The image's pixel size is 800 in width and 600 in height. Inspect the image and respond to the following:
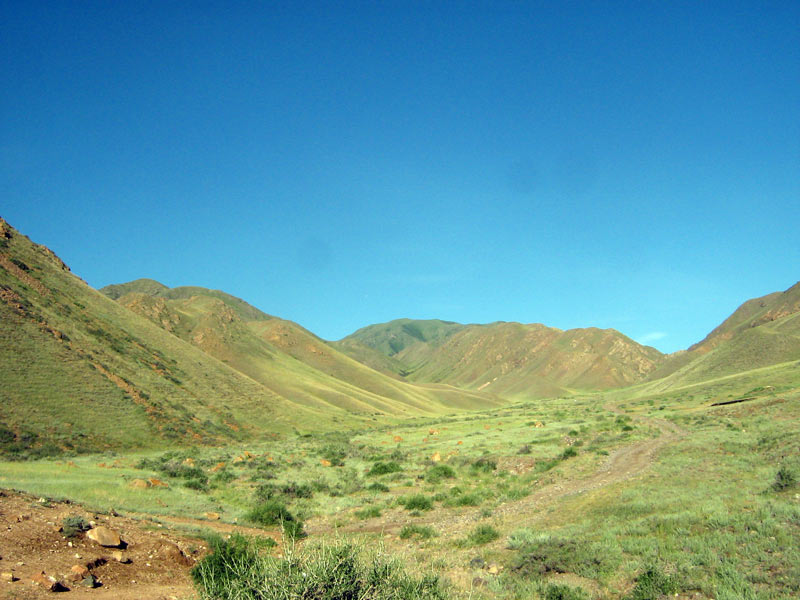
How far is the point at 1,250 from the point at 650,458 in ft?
207

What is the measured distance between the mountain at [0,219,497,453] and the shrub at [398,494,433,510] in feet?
78.3

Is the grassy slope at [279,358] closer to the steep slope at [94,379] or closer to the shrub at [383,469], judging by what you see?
the steep slope at [94,379]

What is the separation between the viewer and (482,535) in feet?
42.8

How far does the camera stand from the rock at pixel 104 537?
10.3 m

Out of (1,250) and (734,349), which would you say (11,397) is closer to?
(1,250)

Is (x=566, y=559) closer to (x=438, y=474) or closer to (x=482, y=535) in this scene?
(x=482, y=535)

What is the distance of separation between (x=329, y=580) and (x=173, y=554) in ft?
23.5

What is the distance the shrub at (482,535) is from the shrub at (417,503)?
4637 mm

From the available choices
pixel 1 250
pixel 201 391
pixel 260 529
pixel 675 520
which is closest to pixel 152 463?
pixel 260 529

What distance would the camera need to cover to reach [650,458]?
23.1m

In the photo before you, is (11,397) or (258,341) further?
(258,341)

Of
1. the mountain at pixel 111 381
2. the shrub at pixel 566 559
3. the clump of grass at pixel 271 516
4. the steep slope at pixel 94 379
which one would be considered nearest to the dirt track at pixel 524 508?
the clump of grass at pixel 271 516

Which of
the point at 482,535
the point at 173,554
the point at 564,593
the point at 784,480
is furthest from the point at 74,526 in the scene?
the point at 784,480

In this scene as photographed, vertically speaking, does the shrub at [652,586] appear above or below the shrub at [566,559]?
above
